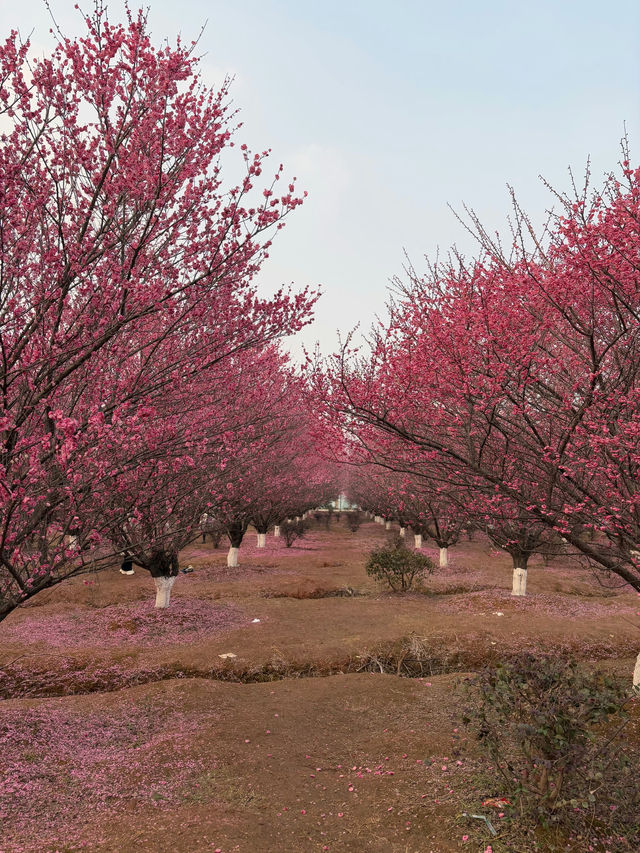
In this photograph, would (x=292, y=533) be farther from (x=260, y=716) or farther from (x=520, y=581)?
(x=260, y=716)

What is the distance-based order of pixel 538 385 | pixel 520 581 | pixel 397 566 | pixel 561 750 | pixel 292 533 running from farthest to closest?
pixel 292 533
pixel 397 566
pixel 520 581
pixel 538 385
pixel 561 750

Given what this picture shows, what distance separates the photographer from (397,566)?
21.2m

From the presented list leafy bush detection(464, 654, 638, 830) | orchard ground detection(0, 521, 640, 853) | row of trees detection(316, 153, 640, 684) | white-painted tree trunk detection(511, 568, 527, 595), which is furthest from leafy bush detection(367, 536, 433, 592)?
leafy bush detection(464, 654, 638, 830)

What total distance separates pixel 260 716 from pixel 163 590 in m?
8.82

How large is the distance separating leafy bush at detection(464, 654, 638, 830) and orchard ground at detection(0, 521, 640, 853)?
1.12 ft

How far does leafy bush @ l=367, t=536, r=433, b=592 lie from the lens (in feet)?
69.5

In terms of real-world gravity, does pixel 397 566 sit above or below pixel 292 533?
above

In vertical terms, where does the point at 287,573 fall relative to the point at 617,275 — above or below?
below

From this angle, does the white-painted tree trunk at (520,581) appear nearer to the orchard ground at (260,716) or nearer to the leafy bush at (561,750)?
the orchard ground at (260,716)

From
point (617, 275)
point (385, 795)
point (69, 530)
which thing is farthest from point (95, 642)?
point (617, 275)

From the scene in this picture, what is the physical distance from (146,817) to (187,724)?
2690 mm

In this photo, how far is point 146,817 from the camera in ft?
19.7

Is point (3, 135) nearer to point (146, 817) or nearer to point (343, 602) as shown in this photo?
point (146, 817)

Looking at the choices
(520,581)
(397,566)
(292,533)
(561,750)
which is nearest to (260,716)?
(561,750)
